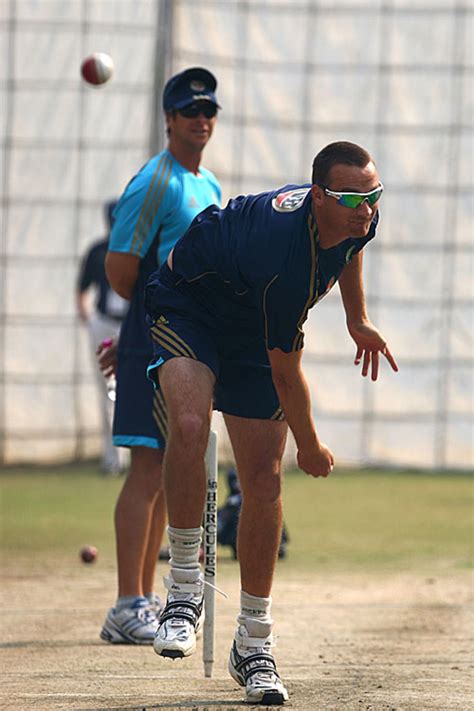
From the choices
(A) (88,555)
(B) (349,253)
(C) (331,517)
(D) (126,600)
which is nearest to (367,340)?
(B) (349,253)

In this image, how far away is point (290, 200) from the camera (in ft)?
15.3

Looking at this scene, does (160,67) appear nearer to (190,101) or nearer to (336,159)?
(190,101)

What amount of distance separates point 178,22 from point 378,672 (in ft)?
27.9

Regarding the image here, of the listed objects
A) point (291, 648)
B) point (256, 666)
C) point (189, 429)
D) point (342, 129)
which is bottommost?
point (291, 648)

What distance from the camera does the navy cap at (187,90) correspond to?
6113 millimetres

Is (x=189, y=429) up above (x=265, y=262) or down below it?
below

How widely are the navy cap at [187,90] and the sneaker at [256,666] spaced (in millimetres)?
2247

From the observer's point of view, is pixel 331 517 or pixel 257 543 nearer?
pixel 257 543

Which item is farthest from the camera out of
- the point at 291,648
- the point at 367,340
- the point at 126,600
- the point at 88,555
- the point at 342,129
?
the point at 342,129

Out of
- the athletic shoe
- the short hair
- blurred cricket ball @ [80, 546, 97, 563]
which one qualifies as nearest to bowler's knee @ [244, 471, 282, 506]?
the short hair

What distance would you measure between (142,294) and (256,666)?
1.82 m

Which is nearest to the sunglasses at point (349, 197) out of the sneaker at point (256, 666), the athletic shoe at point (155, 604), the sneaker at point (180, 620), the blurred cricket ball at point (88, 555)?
the sneaker at point (180, 620)

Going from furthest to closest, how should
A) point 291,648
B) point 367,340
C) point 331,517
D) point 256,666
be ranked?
point 331,517 < point 291,648 < point 367,340 < point 256,666

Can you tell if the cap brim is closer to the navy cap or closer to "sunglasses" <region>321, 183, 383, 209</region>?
the navy cap
